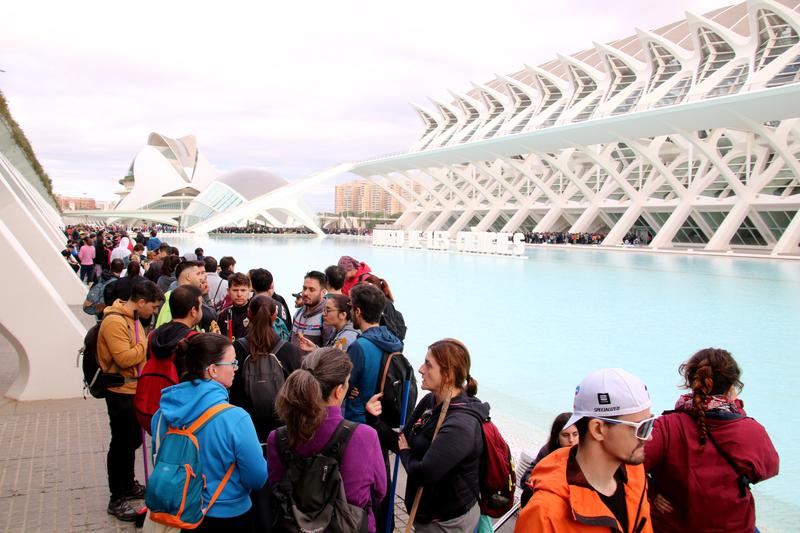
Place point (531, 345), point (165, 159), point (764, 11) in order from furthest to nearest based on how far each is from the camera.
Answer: point (165, 159)
point (764, 11)
point (531, 345)

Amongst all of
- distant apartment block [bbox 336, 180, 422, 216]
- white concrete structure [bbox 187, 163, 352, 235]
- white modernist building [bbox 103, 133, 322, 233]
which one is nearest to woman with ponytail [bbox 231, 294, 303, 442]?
white concrete structure [bbox 187, 163, 352, 235]

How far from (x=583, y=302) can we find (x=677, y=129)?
1893cm

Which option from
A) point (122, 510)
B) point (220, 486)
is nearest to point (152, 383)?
point (122, 510)

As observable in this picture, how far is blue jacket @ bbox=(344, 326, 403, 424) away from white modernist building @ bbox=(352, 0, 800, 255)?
78.2 ft

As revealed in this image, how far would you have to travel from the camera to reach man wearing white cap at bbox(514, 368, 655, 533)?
1.50 m

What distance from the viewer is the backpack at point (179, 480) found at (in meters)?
2.01

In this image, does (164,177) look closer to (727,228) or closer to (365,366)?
(727,228)

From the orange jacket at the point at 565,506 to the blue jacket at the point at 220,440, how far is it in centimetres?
98

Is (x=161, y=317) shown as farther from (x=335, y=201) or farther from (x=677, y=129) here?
(x=335, y=201)

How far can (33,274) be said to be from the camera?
537 centimetres

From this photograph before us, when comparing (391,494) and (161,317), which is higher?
(161,317)

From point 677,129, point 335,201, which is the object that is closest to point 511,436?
point 677,129

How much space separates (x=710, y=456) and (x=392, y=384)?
52.1 inches

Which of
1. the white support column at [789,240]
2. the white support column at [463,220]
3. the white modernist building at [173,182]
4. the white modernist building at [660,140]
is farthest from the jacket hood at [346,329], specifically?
the white modernist building at [173,182]
